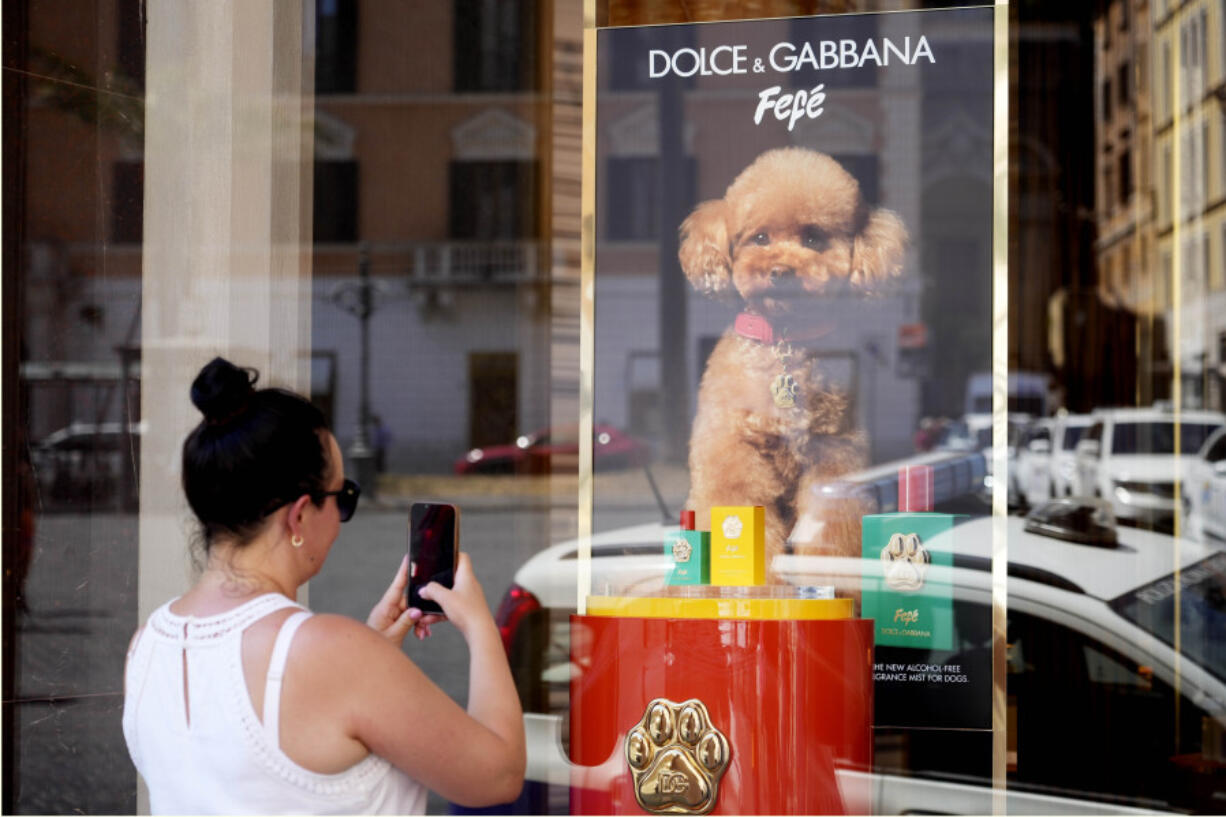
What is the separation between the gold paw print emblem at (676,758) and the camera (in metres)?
2.53

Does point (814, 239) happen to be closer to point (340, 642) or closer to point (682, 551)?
point (682, 551)

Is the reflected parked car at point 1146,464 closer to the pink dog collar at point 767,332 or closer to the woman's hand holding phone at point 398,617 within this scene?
the pink dog collar at point 767,332

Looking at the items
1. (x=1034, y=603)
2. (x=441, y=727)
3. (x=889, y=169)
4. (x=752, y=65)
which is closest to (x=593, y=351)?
(x=752, y=65)

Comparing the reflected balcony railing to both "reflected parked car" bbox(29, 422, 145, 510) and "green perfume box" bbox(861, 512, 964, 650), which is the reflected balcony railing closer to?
"reflected parked car" bbox(29, 422, 145, 510)

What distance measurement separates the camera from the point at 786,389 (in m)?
3.17

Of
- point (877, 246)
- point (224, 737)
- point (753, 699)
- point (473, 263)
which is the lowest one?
point (753, 699)

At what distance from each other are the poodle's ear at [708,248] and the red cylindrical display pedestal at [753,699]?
97cm

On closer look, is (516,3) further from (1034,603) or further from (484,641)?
(484,641)

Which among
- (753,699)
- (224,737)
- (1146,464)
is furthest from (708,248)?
(224,737)

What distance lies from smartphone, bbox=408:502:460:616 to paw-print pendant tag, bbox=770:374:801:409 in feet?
4.17

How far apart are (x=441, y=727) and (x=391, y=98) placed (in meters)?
3.20

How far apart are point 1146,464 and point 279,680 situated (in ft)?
Result: 10.4

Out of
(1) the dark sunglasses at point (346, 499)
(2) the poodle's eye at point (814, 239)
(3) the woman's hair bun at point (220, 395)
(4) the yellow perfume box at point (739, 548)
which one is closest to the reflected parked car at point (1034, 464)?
(2) the poodle's eye at point (814, 239)

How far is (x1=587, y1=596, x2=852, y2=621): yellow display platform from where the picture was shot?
8.30 feet
